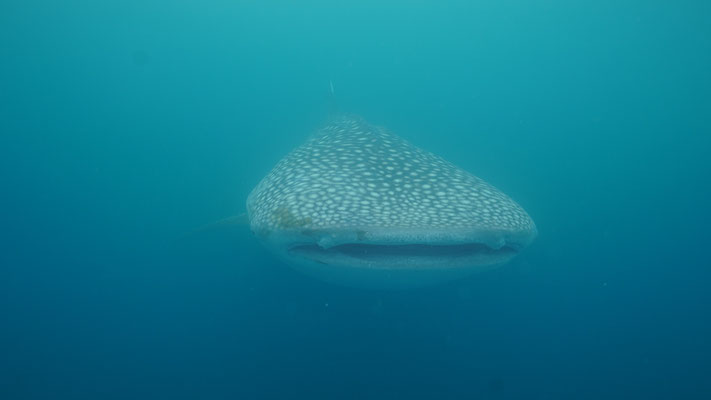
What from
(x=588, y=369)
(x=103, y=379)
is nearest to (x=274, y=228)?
(x=103, y=379)

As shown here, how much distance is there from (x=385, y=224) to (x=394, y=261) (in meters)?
0.43

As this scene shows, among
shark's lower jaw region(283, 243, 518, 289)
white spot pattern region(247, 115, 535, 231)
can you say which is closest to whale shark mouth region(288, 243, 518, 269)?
shark's lower jaw region(283, 243, 518, 289)

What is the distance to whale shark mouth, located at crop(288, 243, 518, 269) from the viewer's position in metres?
2.94

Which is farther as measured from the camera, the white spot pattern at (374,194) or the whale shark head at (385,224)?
the white spot pattern at (374,194)

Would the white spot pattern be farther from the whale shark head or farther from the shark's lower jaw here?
the shark's lower jaw

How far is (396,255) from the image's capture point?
2.97m

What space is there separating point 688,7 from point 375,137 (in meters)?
25.5

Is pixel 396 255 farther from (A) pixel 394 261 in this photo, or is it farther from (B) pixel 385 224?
(B) pixel 385 224

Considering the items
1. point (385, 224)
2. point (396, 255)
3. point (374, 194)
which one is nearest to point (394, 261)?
point (396, 255)

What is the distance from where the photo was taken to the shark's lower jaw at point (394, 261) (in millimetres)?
2949

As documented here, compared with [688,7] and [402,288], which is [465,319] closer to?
[402,288]

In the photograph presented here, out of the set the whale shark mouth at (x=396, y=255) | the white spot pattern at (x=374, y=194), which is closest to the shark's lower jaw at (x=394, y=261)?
the whale shark mouth at (x=396, y=255)

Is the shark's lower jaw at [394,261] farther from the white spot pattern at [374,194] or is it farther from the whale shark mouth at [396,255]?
the white spot pattern at [374,194]

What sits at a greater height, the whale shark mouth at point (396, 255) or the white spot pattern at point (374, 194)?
the white spot pattern at point (374, 194)
